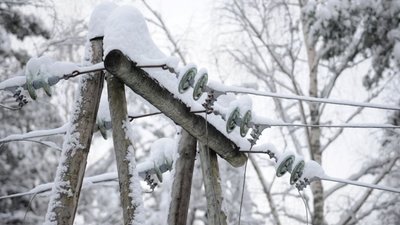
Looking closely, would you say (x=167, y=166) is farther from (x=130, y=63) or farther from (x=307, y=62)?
(x=307, y=62)

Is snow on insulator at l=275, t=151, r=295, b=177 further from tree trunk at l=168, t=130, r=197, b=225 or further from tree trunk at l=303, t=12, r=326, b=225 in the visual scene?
tree trunk at l=303, t=12, r=326, b=225

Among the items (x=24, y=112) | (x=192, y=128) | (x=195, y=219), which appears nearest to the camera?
(x=192, y=128)

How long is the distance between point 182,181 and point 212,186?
221mm

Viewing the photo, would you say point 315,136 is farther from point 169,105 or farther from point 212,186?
point 169,105

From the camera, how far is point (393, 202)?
9.21 metres

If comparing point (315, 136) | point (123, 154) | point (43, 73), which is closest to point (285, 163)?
point (123, 154)

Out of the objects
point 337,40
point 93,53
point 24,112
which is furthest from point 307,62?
point 93,53

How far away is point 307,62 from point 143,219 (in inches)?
328

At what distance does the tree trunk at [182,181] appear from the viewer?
3348 millimetres

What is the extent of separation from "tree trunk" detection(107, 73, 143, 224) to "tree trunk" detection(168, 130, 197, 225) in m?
0.64

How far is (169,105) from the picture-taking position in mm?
3000

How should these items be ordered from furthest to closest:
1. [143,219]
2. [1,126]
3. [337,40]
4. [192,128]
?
[1,126] → [337,40] → [192,128] → [143,219]

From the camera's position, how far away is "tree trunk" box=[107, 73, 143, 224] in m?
2.72

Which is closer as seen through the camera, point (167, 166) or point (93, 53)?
point (93, 53)
